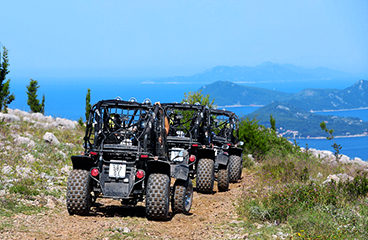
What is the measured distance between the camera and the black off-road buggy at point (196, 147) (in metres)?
12.3

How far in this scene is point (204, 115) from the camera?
1377 cm

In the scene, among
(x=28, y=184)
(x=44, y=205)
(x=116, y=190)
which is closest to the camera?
(x=116, y=190)

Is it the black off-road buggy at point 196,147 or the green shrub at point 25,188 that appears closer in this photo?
the green shrub at point 25,188

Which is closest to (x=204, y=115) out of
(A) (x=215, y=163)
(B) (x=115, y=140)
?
(A) (x=215, y=163)

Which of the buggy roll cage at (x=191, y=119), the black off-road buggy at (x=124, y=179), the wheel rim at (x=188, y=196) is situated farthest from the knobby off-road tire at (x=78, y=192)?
the buggy roll cage at (x=191, y=119)

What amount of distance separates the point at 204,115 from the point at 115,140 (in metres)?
4.02

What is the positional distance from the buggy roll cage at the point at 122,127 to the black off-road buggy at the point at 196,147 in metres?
1.57

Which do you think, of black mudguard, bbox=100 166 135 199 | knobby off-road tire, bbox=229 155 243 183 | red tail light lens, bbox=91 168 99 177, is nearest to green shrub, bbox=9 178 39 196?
red tail light lens, bbox=91 168 99 177

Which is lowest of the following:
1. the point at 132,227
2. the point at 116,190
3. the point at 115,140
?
the point at 132,227

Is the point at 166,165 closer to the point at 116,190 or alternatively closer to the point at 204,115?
the point at 116,190

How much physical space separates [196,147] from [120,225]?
5.01 metres

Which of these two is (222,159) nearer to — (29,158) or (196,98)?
(29,158)

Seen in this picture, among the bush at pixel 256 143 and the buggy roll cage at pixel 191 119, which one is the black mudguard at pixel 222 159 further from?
the bush at pixel 256 143

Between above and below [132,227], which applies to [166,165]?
above
